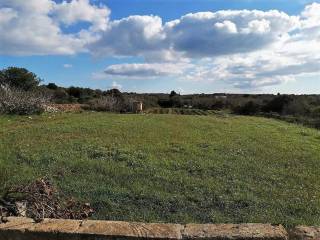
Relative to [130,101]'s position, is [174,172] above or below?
below

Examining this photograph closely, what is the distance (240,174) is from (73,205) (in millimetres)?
3350

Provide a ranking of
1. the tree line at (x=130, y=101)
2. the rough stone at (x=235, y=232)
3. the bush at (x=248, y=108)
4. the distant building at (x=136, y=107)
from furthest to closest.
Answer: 1. the bush at (x=248, y=108)
2. the distant building at (x=136, y=107)
3. the tree line at (x=130, y=101)
4. the rough stone at (x=235, y=232)

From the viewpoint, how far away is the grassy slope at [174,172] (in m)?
6.20

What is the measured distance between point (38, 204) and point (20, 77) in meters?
28.8

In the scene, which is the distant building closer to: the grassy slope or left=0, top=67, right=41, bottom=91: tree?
left=0, top=67, right=41, bottom=91: tree

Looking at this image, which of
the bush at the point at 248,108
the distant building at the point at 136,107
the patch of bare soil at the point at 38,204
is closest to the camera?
the patch of bare soil at the point at 38,204

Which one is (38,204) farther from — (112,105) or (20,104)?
(112,105)

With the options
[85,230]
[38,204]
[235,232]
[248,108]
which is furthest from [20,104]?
[235,232]

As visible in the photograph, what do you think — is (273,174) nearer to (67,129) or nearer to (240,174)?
(240,174)

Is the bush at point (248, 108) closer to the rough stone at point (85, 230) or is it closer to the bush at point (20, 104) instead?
the bush at point (20, 104)

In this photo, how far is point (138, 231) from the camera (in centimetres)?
421

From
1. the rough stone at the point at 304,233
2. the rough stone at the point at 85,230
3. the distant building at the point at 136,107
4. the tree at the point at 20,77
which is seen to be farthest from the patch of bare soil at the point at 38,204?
the tree at the point at 20,77

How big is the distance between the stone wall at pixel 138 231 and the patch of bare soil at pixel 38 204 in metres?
0.28

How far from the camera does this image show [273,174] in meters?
8.45
